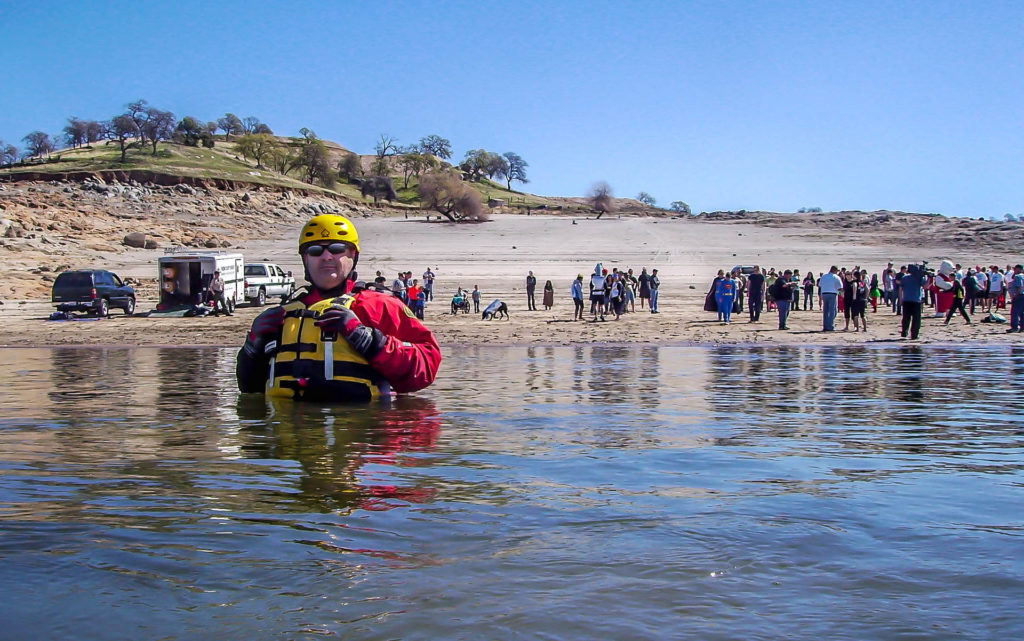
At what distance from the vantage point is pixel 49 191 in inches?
2461

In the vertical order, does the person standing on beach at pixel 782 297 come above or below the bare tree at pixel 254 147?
below

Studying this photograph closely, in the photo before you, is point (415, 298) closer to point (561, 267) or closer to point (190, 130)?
point (561, 267)

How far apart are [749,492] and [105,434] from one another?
14.6 feet

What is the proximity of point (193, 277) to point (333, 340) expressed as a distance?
24.4 meters

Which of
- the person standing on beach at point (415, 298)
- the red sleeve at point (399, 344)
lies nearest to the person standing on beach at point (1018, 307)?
the person standing on beach at point (415, 298)

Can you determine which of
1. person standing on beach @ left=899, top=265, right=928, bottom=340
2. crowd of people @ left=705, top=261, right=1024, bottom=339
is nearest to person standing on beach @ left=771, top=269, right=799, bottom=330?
crowd of people @ left=705, top=261, right=1024, bottom=339

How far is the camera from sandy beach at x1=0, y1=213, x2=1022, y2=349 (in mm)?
20344

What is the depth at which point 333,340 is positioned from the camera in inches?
253

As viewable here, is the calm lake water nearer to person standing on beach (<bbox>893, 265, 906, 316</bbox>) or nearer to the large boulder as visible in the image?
person standing on beach (<bbox>893, 265, 906, 316</bbox>)

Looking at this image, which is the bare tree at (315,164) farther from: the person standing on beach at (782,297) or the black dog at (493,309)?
the person standing on beach at (782,297)

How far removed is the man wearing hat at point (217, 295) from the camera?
2741 centimetres

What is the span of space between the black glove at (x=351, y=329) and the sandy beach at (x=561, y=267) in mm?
12252

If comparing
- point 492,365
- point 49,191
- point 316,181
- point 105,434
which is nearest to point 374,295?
point 105,434

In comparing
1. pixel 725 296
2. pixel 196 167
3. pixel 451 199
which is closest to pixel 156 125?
pixel 196 167
